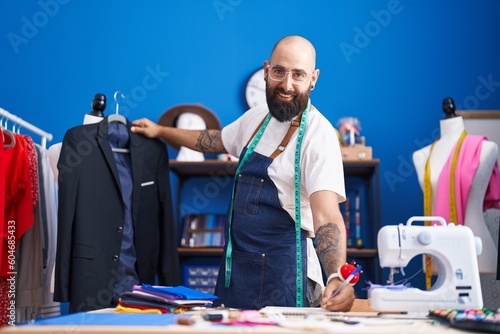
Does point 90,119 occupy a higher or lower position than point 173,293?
higher

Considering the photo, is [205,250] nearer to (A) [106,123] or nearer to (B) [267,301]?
(A) [106,123]

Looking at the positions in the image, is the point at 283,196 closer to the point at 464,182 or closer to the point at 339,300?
the point at 339,300

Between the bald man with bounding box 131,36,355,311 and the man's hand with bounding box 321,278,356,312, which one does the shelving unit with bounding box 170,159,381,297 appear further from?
the man's hand with bounding box 321,278,356,312

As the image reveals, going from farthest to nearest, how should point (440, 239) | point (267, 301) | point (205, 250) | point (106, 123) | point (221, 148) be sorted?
point (205, 250) < point (106, 123) < point (221, 148) < point (267, 301) < point (440, 239)

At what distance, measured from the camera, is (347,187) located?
4551 millimetres

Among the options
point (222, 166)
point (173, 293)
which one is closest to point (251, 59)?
point (222, 166)

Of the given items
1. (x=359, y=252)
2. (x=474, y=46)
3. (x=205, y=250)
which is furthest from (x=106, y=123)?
(x=474, y=46)

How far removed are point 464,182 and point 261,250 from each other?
175 centimetres

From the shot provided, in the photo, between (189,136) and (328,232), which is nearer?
(328,232)

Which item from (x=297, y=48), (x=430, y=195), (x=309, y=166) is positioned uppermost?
(x=297, y=48)

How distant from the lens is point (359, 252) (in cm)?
402

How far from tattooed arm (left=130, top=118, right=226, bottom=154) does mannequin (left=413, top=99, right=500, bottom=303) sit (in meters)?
1.51

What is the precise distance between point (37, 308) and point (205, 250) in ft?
3.64

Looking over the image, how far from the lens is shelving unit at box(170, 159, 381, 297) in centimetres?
411
